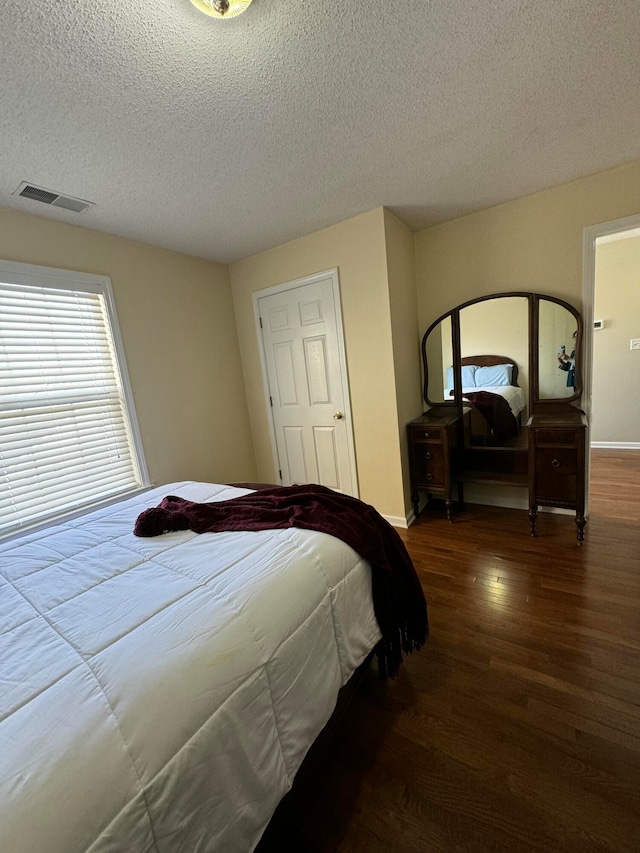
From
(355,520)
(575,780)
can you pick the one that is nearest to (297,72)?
(355,520)

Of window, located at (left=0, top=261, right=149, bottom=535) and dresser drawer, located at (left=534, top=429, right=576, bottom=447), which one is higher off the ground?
window, located at (left=0, top=261, right=149, bottom=535)

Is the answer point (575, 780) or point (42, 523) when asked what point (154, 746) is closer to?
point (575, 780)

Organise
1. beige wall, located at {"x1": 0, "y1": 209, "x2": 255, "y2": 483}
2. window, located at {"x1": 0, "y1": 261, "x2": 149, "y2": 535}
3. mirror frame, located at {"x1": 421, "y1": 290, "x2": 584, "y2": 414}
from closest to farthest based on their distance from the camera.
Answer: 1. window, located at {"x1": 0, "y1": 261, "x2": 149, "y2": 535}
2. beige wall, located at {"x1": 0, "y1": 209, "x2": 255, "y2": 483}
3. mirror frame, located at {"x1": 421, "y1": 290, "x2": 584, "y2": 414}

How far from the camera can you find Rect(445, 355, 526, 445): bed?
2.79 m

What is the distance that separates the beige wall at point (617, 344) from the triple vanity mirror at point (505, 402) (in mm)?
2249

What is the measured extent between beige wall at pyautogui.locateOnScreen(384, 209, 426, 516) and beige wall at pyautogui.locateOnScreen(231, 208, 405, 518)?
0.20 feet

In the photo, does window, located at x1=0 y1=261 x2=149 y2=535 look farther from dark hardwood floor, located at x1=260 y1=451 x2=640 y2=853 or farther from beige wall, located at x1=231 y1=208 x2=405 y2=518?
dark hardwood floor, located at x1=260 y1=451 x2=640 y2=853

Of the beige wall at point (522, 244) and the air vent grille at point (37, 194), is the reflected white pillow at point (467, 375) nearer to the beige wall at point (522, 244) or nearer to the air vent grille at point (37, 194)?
the beige wall at point (522, 244)

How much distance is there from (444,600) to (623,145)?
277 cm

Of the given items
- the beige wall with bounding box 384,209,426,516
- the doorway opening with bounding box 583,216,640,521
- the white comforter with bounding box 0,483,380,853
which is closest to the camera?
the white comforter with bounding box 0,483,380,853

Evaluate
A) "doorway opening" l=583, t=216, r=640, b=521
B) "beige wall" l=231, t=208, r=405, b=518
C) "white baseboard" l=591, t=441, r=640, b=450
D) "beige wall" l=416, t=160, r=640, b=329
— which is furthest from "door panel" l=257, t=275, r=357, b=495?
"white baseboard" l=591, t=441, r=640, b=450

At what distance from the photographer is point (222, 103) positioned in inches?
56.5

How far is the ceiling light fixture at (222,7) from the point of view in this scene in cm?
105

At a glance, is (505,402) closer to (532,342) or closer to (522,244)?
(532,342)
